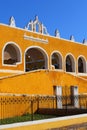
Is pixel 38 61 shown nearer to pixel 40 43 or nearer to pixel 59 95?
pixel 40 43

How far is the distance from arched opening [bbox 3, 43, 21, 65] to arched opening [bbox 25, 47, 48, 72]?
2211 millimetres

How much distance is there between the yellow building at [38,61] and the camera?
67.5ft

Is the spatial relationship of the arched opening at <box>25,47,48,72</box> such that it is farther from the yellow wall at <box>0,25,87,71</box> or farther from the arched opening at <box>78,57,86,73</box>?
the arched opening at <box>78,57,86,73</box>

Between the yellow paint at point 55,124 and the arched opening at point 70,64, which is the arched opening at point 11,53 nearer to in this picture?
the arched opening at point 70,64

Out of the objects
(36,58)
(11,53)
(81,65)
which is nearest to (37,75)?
(11,53)

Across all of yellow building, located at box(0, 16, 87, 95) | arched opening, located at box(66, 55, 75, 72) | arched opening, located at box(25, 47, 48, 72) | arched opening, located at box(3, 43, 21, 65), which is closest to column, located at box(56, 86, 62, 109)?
yellow building, located at box(0, 16, 87, 95)

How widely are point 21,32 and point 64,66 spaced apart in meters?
6.29

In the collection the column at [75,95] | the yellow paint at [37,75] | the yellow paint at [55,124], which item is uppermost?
Result: the yellow paint at [37,75]

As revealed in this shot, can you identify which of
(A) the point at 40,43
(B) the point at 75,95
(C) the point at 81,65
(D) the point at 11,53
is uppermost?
(A) the point at 40,43

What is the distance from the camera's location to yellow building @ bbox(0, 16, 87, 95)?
2056cm

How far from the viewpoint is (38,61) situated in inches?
1192

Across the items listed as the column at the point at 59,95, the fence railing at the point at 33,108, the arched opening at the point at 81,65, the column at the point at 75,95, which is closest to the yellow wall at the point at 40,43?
the arched opening at the point at 81,65

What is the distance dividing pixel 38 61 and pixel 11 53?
13.6ft

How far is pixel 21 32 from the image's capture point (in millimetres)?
25047
